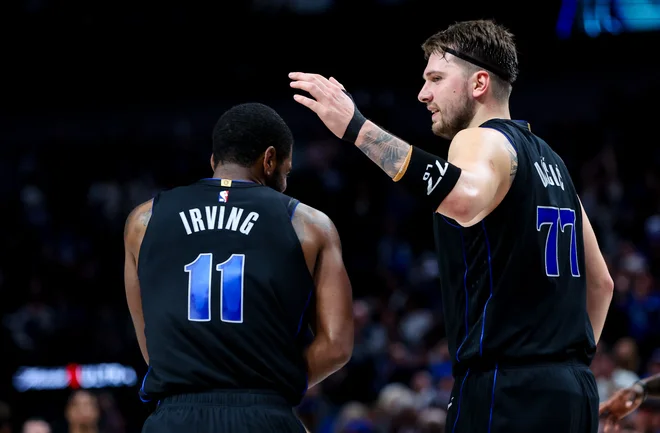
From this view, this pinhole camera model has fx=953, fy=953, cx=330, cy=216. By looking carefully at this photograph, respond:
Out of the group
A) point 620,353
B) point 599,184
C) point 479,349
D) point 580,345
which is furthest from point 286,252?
point 599,184

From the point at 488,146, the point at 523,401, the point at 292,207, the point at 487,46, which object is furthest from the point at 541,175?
the point at 292,207

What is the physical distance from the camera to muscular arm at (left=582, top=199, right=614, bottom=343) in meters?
4.70

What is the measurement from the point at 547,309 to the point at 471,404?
1.72ft

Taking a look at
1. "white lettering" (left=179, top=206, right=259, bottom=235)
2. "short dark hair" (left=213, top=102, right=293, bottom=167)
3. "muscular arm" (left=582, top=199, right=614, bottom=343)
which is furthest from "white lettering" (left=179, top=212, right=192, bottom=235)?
"muscular arm" (left=582, top=199, right=614, bottom=343)

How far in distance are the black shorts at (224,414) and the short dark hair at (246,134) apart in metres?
1.03

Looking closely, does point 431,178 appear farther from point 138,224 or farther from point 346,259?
point 346,259

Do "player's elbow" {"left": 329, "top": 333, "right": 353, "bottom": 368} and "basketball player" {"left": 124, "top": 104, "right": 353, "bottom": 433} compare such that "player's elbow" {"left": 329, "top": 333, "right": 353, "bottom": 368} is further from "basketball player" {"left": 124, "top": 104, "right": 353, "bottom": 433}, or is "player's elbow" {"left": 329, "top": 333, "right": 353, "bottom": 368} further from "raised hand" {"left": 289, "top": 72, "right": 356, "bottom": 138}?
"raised hand" {"left": 289, "top": 72, "right": 356, "bottom": 138}

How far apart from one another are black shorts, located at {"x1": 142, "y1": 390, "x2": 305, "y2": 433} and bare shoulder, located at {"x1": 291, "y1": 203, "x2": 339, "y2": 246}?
2.28 feet

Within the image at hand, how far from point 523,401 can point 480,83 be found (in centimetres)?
144

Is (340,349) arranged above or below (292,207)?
below

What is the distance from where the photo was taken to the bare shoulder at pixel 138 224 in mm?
4258

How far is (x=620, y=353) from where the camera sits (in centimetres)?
1059

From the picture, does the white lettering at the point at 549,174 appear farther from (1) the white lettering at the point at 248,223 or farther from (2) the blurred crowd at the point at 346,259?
(2) the blurred crowd at the point at 346,259

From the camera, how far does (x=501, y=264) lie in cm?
409
